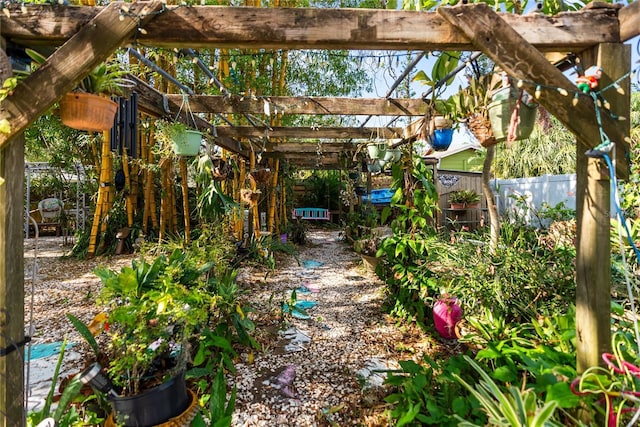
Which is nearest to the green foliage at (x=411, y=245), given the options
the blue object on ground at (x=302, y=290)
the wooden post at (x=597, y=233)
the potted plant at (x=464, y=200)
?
the blue object on ground at (x=302, y=290)

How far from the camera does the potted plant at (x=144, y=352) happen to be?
5.12ft

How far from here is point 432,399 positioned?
5.49 feet

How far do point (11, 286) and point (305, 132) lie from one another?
3626 mm

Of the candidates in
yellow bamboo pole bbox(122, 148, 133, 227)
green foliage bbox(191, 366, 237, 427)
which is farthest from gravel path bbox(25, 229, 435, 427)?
yellow bamboo pole bbox(122, 148, 133, 227)

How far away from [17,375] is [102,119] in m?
1.14

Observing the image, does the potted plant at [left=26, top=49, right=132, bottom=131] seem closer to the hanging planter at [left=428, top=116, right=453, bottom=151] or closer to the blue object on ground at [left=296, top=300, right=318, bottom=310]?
the hanging planter at [left=428, top=116, right=453, bottom=151]

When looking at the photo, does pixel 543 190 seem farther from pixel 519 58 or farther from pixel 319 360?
pixel 519 58

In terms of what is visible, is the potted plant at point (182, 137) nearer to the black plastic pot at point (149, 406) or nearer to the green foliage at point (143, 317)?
the green foliage at point (143, 317)

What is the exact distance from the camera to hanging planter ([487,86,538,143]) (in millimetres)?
1406

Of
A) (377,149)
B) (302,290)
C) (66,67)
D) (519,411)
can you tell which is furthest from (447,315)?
(66,67)

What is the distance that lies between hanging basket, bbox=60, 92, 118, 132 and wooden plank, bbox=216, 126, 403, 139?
9.49 feet

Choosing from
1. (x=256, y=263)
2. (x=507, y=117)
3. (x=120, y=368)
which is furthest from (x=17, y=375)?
(x=256, y=263)

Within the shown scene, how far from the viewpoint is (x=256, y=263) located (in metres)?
5.22

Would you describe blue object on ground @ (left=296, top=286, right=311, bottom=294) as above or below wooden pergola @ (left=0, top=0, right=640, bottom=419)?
below
